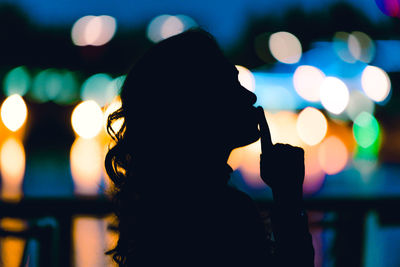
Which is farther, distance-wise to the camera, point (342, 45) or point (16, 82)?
point (342, 45)

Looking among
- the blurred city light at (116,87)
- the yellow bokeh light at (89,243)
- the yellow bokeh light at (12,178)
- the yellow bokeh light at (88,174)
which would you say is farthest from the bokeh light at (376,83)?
the blurred city light at (116,87)

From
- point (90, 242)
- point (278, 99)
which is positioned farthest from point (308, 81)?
point (90, 242)

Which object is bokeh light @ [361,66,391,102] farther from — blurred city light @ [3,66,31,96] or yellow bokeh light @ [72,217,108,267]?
yellow bokeh light @ [72,217,108,267]

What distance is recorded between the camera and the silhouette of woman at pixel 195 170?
1.39m

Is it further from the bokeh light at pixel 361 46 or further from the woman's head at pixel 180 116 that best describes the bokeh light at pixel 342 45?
the woman's head at pixel 180 116

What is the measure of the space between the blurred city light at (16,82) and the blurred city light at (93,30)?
211 inches

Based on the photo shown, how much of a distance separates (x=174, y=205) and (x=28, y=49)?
4208 centimetres

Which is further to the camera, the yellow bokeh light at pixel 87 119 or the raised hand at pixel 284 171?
the yellow bokeh light at pixel 87 119

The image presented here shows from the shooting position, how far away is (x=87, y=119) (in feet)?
128

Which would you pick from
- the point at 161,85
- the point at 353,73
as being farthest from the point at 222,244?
the point at 353,73

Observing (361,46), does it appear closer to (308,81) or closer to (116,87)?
(308,81)

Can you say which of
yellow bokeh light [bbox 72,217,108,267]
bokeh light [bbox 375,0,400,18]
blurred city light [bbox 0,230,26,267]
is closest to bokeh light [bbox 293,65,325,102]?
bokeh light [bbox 375,0,400,18]

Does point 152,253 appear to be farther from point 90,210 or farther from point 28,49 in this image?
point 28,49

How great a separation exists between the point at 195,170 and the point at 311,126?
124 ft
